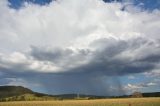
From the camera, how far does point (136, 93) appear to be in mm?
172625
